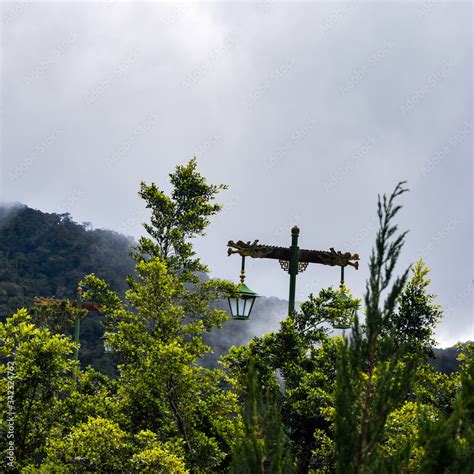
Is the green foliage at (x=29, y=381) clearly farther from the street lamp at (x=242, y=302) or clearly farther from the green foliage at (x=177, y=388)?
the street lamp at (x=242, y=302)

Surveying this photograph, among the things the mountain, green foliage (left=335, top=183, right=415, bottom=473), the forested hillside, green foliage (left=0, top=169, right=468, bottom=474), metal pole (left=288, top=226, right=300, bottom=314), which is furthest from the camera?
the forested hillside

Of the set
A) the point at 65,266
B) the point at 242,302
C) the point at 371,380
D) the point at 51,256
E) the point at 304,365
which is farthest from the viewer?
the point at 51,256

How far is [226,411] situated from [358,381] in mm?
8167

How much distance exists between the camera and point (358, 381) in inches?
197

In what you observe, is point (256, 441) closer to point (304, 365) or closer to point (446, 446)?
point (446, 446)

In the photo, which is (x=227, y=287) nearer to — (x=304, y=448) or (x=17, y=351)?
(x=304, y=448)

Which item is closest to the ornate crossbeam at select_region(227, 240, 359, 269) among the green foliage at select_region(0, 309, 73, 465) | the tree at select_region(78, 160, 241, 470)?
the tree at select_region(78, 160, 241, 470)

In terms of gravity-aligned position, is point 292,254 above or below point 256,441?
above

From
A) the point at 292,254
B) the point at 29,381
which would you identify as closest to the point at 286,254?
the point at 292,254

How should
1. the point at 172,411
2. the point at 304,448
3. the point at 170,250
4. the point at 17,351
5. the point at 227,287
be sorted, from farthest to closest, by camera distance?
1. the point at 170,250
2. the point at 227,287
3. the point at 304,448
4. the point at 172,411
5. the point at 17,351

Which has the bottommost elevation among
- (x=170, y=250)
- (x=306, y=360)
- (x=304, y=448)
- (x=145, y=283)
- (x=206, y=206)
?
(x=304, y=448)

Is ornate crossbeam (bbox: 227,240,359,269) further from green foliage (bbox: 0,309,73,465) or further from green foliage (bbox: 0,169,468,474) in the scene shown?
green foliage (bbox: 0,309,73,465)

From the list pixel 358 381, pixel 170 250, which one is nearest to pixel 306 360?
pixel 170 250

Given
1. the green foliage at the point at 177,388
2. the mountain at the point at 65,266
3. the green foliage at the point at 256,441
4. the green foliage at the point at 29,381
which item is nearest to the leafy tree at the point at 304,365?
the green foliage at the point at 177,388
